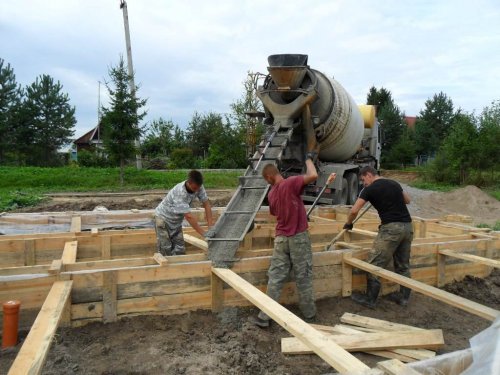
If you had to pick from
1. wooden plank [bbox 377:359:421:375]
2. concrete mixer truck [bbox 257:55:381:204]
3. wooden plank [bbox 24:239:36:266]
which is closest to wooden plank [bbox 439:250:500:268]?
wooden plank [bbox 377:359:421:375]

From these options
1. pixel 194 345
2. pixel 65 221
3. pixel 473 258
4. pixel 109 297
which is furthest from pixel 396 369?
pixel 65 221

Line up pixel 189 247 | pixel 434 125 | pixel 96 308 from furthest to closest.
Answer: pixel 434 125, pixel 189 247, pixel 96 308

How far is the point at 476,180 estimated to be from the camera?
23875 millimetres

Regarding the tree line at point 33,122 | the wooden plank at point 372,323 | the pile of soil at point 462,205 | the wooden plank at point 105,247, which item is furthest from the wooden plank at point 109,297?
the tree line at point 33,122

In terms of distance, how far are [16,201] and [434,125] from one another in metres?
44.3

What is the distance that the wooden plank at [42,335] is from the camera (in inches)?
88.1

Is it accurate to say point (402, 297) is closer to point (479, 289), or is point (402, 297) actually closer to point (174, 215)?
point (479, 289)

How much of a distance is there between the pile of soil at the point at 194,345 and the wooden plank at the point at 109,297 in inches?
3.1

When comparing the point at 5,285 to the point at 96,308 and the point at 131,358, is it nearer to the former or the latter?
the point at 96,308

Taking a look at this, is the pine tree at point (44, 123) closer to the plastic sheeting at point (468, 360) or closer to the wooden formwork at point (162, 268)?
the wooden formwork at point (162, 268)

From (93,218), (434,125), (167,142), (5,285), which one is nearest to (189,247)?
(93,218)

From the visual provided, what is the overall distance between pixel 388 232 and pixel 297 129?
4.49 metres

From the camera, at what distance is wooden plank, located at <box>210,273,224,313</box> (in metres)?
4.15

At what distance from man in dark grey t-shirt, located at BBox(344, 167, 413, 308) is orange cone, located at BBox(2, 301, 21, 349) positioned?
340 centimetres
